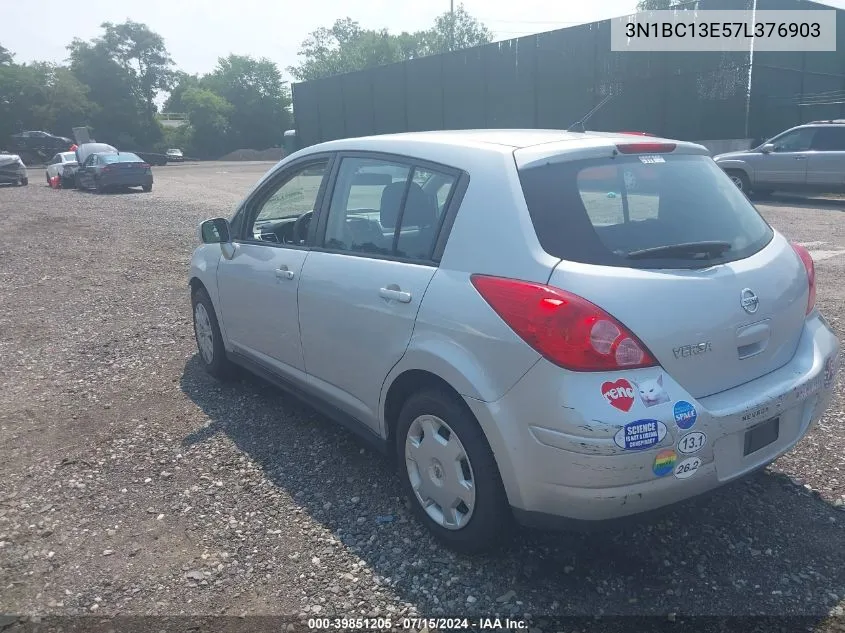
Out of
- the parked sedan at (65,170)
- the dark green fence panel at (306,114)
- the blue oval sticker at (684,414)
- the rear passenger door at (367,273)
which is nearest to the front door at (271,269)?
the rear passenger door at (367,273)

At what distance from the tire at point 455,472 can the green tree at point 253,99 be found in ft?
227

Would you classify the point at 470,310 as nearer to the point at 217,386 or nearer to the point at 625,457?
the point at 625,457

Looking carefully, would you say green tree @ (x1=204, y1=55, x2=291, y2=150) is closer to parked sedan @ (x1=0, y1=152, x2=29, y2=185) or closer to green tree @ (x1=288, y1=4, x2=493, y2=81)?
green tree @ (x1=288, y1=4, x2=493, y2=81)

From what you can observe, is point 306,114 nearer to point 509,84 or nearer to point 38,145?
point 509,84

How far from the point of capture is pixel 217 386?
5539 mm

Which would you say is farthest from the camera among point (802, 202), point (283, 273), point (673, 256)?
point (802, 202)

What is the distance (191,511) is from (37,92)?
60.7m

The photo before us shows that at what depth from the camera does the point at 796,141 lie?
16.5 metres

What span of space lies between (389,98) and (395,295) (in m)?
37.0

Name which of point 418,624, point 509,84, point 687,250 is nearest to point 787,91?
point 509,84

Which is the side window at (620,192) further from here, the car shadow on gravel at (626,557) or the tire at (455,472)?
the car shadow on gravel at (626,557)

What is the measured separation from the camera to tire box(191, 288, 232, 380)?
5387 mm

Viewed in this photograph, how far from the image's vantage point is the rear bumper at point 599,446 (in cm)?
263

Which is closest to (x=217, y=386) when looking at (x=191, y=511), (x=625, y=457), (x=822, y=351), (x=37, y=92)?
(x=191, y=511)
